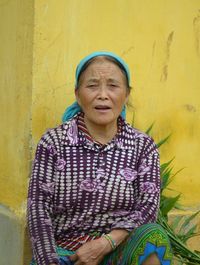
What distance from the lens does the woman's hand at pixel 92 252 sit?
281 centimetres

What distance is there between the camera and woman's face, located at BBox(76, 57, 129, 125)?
299cm

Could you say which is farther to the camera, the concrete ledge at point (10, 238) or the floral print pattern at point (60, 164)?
the concrete ledge at point (10, 238)

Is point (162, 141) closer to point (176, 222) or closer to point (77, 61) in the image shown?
point (176, 222)

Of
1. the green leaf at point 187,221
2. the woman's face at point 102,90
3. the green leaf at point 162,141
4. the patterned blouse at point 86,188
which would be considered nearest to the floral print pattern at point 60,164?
the patterned blouse at point 86,188

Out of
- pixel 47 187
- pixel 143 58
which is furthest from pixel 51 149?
pixel 143 58

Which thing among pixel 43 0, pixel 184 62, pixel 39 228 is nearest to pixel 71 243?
pixel 39 228

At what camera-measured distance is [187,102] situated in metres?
4.19

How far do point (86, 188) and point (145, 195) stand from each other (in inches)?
12.2

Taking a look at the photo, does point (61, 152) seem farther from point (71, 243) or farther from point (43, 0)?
point (43, 0)

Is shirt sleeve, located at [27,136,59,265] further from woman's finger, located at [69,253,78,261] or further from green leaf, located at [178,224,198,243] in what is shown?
green leaf, located at [178,224,198,243]

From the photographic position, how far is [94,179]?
2988 mm

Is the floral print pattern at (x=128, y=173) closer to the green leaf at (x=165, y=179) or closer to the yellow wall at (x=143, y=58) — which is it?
the yellow wall at (x=143, y=58)

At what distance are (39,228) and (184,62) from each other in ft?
6.03

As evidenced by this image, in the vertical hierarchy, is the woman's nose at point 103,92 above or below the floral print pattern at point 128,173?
above
